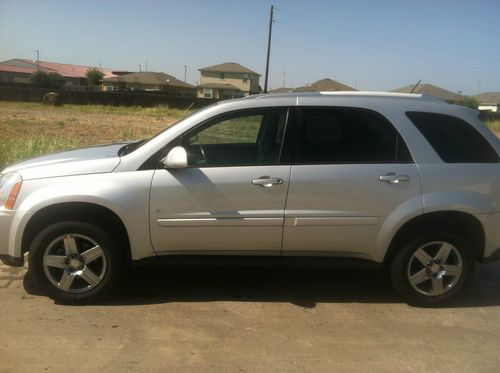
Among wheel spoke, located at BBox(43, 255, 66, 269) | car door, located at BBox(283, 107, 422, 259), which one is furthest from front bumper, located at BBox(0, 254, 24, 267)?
car door, located at BBox(283, 107, 422, 259)

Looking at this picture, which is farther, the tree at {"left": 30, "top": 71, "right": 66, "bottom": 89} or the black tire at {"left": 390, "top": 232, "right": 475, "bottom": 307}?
the tree at {"left": 30, "top": 71, "right": 66, "bottom": 89}

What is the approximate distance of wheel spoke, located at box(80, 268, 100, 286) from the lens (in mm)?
4207

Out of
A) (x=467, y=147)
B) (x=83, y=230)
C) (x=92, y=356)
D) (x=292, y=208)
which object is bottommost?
(x=92, y=356)

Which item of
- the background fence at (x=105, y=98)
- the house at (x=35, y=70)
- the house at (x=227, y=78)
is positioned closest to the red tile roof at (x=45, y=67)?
the house at (x=35, y=70)

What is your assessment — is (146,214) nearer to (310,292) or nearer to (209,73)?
(310,292)

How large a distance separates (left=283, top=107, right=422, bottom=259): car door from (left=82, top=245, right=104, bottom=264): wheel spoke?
1.53m

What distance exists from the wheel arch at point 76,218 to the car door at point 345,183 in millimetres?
1385

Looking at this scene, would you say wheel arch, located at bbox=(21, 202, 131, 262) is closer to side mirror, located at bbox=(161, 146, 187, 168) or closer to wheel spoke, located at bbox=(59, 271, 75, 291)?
wheel spoke, located at bbox=(59, 271, 75, 291)

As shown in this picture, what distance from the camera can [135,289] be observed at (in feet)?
15.2

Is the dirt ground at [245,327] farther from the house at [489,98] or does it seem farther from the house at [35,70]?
the house at [489,98]

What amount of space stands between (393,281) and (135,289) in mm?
2307

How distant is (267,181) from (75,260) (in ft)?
5.62

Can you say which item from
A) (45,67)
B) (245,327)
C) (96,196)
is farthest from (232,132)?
(45,67)

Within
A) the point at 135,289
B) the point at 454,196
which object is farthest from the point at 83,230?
the point at 454,196
